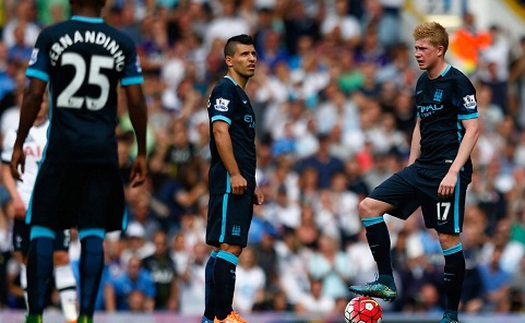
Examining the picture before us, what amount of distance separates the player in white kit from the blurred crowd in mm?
3934

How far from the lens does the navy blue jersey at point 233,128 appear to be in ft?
39.5

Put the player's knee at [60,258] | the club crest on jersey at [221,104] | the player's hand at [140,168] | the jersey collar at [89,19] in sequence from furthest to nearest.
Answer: the player's knee at [60,258] < the club crest on jersey at [221,104] < the player's hand at [140,168] < the jersey collar at [89,19]

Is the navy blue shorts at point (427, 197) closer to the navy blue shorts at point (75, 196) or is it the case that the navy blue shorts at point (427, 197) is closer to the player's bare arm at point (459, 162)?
the player's bare arm at point (459, 162)

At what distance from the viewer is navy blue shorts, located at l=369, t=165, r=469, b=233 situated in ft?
40.3

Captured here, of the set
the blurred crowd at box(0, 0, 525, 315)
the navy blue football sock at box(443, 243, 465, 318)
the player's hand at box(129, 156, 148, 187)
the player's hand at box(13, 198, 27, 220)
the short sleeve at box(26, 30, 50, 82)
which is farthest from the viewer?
the blurred crowd at box(0, 0, 525, 315)

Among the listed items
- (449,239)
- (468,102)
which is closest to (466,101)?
(468,102)

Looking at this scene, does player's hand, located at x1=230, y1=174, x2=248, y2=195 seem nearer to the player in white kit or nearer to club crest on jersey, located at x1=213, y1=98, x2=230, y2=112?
club crest on jersey, located at x1=213, y1=98, x2=230, y2=112

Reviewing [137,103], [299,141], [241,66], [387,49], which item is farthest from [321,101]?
[137,103]

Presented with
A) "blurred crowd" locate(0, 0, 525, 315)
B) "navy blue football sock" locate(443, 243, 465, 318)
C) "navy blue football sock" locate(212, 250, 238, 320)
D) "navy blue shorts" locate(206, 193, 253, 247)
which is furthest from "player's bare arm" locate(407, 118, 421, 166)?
"blurred crowd" locate(0, 0, 525, 315)

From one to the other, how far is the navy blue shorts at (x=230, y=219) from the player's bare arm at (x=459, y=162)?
1.75 m

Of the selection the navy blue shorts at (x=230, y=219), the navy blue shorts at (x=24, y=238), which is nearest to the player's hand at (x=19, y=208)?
the navy blue shorts at (x=24, y=238)

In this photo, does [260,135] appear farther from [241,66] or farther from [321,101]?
[241,66]

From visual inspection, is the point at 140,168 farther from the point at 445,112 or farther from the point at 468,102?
the point at 468,102

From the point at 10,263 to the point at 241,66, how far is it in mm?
7446
